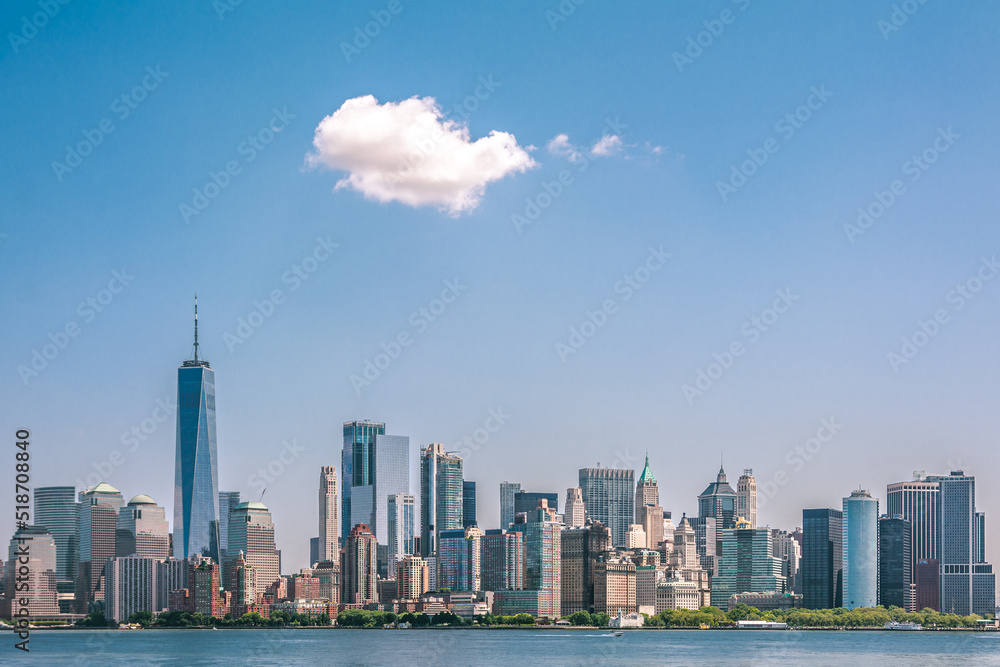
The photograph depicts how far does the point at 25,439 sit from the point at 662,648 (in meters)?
100

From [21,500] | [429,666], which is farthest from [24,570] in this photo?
[429,666]

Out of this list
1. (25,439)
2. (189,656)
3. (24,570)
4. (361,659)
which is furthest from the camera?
(189,656)

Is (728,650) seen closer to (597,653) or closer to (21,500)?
(597,653)

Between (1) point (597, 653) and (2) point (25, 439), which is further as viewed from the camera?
(1) point (597, 653)

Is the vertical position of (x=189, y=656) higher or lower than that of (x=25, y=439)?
lower

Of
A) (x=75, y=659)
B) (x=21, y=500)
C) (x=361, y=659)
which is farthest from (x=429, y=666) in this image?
(x=21, y=500)

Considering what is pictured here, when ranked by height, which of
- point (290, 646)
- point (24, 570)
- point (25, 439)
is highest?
point (25, 439)

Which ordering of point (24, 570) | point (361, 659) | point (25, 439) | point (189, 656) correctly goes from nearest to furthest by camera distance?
point (25, 439) < point (24, 570) < point (361, 659) < point (189, 656)

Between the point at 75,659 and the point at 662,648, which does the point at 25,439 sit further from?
the point at 662,648

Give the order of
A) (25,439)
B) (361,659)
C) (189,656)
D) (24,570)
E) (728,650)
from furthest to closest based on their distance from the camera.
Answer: (728,650) < (189,656) < (361,659) < (24,570) < (25,439)

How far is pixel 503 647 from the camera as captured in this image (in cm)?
14338

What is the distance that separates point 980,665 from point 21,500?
8282cm

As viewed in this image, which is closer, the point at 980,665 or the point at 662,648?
the point at 980,665

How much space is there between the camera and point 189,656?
125 m
